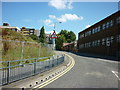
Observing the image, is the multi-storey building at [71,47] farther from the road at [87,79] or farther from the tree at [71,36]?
the road at [87,79]

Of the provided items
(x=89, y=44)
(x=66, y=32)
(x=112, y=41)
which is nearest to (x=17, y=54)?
(x=112, y=41)

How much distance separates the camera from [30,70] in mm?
8742

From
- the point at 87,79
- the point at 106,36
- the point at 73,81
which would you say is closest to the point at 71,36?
the point at 106,36

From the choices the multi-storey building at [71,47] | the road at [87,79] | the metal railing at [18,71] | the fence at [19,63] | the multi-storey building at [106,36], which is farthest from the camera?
the multi-storey building at [71,47]

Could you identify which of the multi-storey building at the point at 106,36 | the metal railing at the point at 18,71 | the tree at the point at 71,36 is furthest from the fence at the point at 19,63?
the tree at the point at 71,36

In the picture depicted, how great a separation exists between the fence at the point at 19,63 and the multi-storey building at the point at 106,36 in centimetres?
1845

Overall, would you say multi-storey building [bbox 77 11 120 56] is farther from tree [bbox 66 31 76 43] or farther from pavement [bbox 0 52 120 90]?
tree [bbox 66 31 76 43]

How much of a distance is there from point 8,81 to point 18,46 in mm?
8275

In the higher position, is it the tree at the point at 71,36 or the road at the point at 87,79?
the tree at the point at 71,36

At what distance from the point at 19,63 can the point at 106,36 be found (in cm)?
2851

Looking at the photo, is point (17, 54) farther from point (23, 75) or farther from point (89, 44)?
point (89, 44)

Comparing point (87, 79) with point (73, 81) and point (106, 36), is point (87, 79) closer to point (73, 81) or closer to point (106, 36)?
point (73, 81)

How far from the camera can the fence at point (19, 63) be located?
7.03 meters

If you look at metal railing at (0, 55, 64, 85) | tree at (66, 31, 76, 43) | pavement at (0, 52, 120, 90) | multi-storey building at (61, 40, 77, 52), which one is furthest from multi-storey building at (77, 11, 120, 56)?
tree at (66, 31, 76, 43)
